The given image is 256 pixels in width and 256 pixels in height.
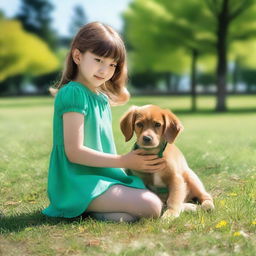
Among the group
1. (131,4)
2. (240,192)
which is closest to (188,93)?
(131,4)

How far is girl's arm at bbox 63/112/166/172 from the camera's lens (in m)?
4.63

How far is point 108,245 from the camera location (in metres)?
4.08

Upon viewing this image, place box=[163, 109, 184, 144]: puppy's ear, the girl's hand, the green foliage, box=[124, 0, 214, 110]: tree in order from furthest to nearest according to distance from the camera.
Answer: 1. the green foliage
2. box=[124, 0, 214, 110]: tree
3. box=[163, 109, 184, 144]: puppy's ear
4. the girl's hand

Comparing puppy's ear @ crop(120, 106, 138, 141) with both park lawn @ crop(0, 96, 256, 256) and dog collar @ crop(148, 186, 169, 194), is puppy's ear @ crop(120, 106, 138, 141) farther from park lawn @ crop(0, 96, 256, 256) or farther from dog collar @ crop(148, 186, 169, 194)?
park lawn @ crop(0, 96, 256, 256)

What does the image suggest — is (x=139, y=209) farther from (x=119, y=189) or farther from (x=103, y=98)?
(x=103, y=98)

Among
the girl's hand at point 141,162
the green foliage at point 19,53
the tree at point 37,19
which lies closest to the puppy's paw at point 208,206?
the girl's hand at point 141,162

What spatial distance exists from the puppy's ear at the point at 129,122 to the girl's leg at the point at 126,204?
1.61 ft

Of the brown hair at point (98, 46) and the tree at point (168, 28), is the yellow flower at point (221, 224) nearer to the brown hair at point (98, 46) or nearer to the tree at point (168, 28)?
the brown hair at point (98, 46)

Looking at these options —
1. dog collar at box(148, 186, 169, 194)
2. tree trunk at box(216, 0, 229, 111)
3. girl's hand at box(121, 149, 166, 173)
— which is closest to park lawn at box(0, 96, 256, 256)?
dog collar at box(148, 186, 169, 194)

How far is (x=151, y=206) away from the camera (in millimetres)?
4719

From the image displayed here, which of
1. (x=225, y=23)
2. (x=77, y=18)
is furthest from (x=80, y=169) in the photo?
(x=77, y=18)

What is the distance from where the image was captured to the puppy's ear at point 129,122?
4.78 metres

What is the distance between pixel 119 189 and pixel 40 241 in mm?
869

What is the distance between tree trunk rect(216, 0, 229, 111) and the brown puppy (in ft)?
77.7
